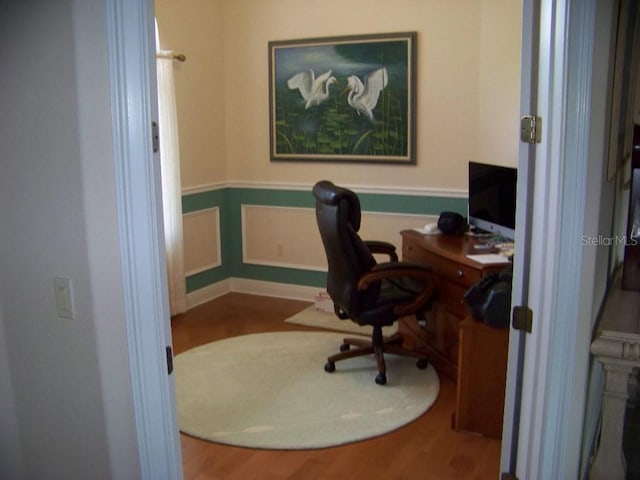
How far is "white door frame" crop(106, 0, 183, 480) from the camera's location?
4.43 ft

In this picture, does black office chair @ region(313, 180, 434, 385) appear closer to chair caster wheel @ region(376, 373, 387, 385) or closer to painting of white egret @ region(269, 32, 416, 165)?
chair caster wheel @ region(376, 373, 387, 385)

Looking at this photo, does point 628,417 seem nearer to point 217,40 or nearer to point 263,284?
point 263,284

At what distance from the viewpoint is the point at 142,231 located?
1.42 meters

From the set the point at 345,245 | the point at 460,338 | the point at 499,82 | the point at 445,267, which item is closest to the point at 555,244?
the point at 460,338

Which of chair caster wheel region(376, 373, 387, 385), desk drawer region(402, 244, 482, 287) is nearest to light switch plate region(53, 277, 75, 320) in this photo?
desk drawer region(402, 244, 482, 287)

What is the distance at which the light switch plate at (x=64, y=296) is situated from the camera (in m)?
1.53

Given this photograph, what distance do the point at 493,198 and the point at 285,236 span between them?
2.13 meters

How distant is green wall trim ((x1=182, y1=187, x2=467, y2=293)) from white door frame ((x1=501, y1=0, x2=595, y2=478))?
9.75 feet

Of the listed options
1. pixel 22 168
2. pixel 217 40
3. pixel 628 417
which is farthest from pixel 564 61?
pixel 217 40

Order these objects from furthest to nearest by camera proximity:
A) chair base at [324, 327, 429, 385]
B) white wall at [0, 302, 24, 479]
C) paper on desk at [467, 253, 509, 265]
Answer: chair base at [324, 327, 429, 385] < paper on desk at [467, 253, 509, 265] < white wall at [0, 302, 24, 479]

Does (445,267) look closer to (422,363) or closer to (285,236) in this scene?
(422,363)

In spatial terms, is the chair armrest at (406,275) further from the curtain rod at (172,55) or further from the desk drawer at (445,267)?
the curtain rod at (172,55)

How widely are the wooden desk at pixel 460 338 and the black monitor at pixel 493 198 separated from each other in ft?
0.52

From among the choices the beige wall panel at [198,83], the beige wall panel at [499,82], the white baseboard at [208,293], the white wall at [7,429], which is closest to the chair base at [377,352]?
the beige wall panel at [499,82]
